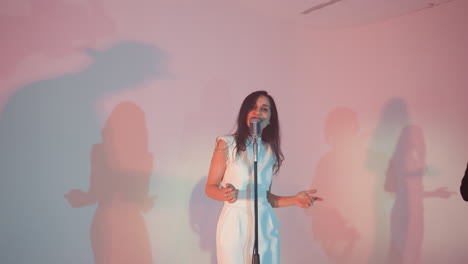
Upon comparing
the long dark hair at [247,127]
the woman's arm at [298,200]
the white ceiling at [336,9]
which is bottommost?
the woman's arm at [298,200]

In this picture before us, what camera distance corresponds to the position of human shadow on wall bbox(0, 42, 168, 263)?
2.91 m

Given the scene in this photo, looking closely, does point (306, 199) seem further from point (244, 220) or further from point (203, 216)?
point (203, 216)

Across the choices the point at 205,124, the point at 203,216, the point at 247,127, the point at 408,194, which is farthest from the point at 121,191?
the point at 408,194

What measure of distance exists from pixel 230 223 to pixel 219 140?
1.53 feet

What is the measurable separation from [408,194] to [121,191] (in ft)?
8.26

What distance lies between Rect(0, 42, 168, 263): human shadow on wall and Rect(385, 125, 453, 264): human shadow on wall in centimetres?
257

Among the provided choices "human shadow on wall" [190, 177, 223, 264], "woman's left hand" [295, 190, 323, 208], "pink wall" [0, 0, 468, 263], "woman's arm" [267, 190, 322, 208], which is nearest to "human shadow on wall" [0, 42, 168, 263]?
"pink wall" [0, 0, 468, 263]

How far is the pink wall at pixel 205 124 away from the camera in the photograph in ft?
9.87

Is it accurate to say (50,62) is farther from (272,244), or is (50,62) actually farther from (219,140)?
(272,244)

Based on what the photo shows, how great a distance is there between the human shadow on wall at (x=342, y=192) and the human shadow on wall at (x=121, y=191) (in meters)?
1.75

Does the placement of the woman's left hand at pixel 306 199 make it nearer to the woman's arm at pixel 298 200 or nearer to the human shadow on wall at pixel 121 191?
the woman's arm at pixel 298 200

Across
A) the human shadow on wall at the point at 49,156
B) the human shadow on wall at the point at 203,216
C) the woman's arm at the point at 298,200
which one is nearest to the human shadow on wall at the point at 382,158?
the human shadow on wall at the point at 203,216

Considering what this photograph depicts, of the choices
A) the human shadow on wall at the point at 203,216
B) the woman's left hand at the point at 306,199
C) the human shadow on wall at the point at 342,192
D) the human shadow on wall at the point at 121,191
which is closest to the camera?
the woman's left hand at the point at 306,199

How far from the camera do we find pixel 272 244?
245cm
